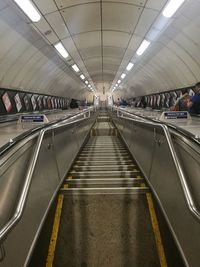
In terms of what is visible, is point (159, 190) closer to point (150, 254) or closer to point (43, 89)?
point (150, 254)

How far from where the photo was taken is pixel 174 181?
270 cm

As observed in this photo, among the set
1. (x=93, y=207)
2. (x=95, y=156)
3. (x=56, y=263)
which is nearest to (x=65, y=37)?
(x=95, y=156)

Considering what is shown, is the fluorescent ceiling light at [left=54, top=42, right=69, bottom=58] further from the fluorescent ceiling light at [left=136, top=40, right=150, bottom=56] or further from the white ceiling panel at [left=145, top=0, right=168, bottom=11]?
the white ceiling panel at [left=145, top=0, right=168, bottom=11]

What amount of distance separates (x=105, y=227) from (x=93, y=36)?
827 centimetres

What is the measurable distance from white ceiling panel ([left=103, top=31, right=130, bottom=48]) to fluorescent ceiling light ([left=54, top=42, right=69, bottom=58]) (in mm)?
1556

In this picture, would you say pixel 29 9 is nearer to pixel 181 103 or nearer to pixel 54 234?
pixel 54 234

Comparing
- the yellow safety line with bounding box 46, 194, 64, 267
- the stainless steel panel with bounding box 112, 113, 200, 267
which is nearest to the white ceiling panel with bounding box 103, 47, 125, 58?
the stainless steel panel with bounding box 112, 113, 200, 267

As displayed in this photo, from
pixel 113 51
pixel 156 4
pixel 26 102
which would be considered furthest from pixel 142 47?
pixel 26 102

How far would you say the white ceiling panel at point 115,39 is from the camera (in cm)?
950

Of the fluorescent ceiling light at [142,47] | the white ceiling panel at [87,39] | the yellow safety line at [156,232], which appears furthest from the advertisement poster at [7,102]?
the yellow safety line at [156,232]

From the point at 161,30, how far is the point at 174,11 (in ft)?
6.24

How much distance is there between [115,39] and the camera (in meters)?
10.3

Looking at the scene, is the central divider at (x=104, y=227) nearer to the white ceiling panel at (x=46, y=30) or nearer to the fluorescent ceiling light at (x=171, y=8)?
the fluorescent ceiling light at (x=171, y=8)

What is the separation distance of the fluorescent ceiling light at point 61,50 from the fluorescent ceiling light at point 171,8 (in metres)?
4.09
